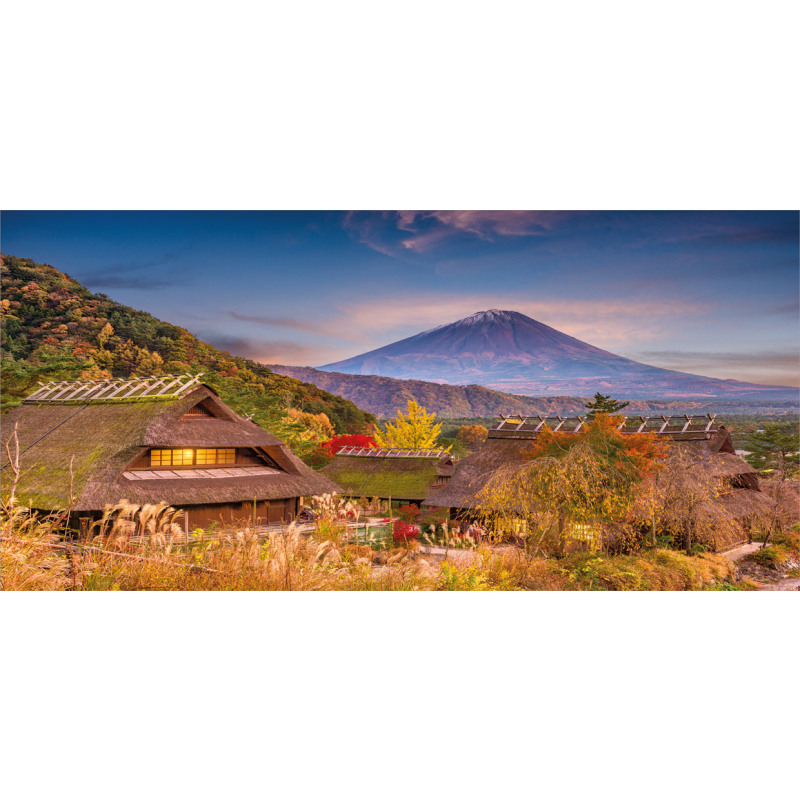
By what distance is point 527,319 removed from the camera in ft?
50.5

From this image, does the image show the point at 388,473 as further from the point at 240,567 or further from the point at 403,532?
the point at 240,567

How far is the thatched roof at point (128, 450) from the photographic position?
31.2ft

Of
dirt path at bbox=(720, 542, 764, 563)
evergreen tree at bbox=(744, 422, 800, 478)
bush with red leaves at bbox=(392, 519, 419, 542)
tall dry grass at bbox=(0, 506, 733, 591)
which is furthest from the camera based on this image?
evergreen tree at bbox=(744, 422, 800, 478)

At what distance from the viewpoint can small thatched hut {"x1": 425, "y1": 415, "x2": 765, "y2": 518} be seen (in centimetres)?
1154

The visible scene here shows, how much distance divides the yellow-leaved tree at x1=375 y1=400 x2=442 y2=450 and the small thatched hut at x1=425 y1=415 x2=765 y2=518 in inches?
251

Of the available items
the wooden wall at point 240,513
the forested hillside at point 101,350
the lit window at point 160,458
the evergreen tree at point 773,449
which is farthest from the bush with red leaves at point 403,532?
the evergreen tree at point 773,449

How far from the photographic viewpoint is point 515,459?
12539 mm

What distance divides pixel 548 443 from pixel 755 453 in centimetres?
577

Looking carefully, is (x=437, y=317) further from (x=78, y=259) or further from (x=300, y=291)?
(x=78, y=259)

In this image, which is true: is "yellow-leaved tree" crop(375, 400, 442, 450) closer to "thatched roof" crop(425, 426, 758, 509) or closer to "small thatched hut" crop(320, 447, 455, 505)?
"small thatched hut" crop(320, 447, 455, 505)

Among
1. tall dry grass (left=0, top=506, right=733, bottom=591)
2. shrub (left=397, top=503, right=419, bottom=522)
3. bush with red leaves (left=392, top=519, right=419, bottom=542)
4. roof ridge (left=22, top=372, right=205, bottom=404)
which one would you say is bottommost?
shrub (left=397, top=503, right=419, bottom=522)

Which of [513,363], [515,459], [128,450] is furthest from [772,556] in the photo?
[128,450]

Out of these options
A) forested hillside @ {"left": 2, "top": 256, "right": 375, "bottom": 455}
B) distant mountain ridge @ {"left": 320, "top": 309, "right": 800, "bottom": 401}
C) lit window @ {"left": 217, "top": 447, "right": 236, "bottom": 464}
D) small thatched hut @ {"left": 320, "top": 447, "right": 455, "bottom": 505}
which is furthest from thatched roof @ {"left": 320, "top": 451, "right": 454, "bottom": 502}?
lit window @ {"left": 217, "top": 447, "right": 236, "bottom": 464}

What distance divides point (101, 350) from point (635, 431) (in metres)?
11.6
